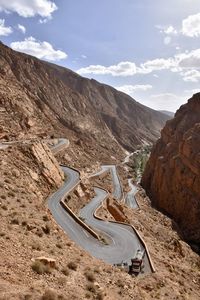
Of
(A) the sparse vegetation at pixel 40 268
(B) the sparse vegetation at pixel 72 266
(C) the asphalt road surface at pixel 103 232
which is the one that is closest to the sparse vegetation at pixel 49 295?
(A) the sparse vegetation at pixel 40 268

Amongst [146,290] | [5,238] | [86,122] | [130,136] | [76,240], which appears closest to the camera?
[5,238]

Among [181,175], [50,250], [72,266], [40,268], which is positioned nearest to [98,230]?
[50,250]

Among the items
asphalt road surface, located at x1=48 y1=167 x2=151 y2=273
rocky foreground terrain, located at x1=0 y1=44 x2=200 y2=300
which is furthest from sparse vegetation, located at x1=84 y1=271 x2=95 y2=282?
asphalt road surface, located at x1=48 y1=167 x2=151 y2=273

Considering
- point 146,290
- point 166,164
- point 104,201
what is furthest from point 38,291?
point 166,164

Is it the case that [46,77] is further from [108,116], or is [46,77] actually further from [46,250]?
[46,250]

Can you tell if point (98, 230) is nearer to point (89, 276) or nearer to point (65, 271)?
point (89, 276)

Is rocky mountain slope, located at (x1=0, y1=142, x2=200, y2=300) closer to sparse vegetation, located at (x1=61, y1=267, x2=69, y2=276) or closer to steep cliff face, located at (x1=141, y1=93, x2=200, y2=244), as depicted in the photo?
sparse vegetation, located at (x1=61, y1=267, x2=69, y2=276)

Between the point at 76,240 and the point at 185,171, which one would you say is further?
the point at 185,171
